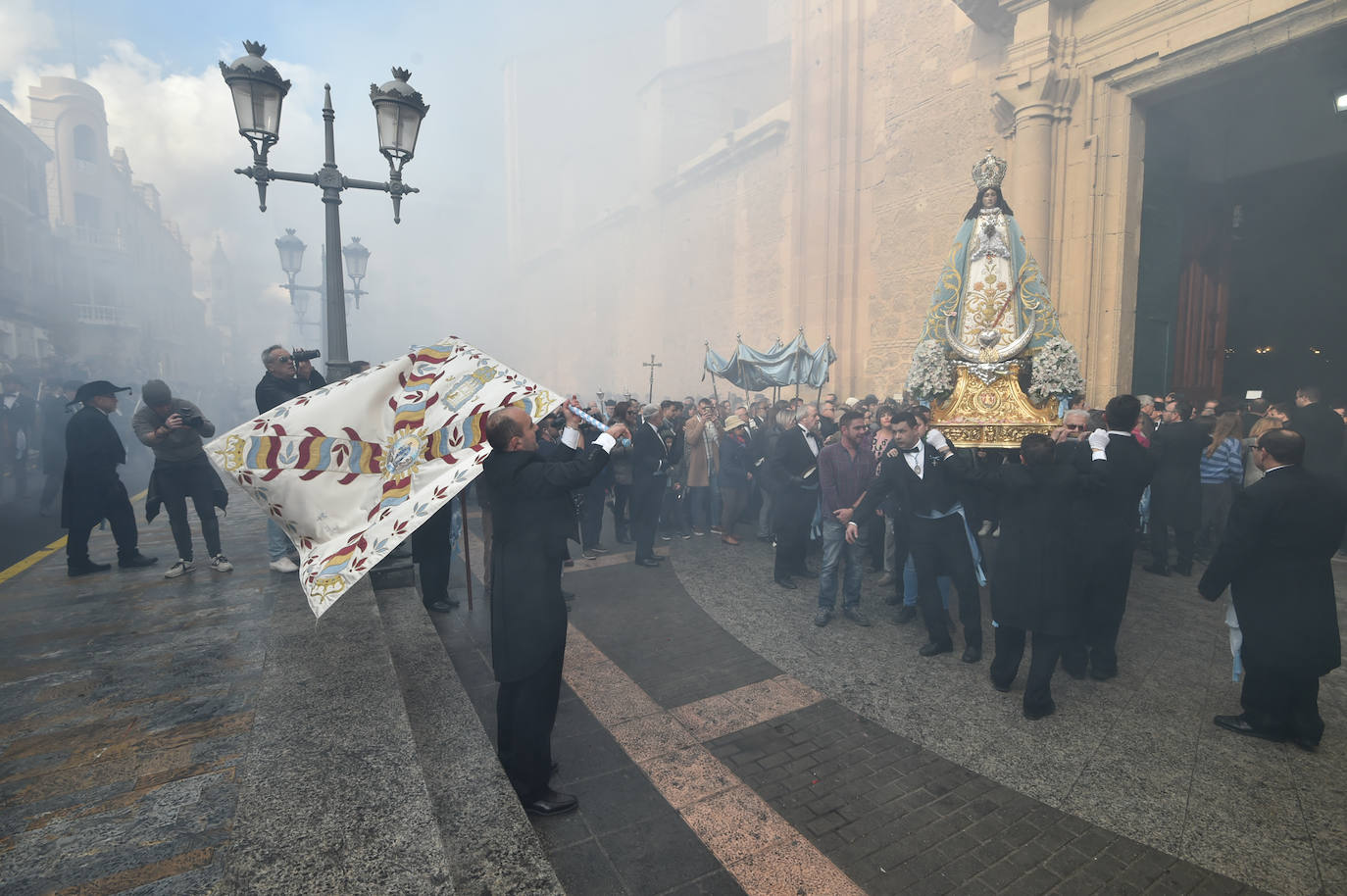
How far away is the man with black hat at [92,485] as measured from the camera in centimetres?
657

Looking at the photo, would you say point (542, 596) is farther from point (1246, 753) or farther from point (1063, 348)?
point (1063, 348)

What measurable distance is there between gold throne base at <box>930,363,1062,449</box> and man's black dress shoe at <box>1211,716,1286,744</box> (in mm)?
2335

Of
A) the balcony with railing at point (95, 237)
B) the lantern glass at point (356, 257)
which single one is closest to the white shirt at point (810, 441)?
the lantern glass at point (356, 257)

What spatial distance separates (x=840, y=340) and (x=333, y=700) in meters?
16.6

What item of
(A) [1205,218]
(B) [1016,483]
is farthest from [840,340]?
(B) [1016,483]

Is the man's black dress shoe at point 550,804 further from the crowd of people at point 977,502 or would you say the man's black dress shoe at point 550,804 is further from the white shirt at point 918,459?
the white shirt at point 918,459

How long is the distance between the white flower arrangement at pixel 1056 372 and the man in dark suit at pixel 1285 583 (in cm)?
160

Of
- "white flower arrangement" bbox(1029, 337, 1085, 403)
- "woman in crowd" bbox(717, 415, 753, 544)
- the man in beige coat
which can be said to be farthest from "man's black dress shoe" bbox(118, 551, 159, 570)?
"white flower arrangement" bbox(1029, 337, 1085, 403)

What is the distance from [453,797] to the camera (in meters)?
2.99

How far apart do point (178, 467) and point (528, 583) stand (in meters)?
5.21

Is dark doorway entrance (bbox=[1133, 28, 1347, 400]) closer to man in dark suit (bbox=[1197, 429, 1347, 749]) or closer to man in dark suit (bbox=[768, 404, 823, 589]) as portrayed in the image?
man in dark suit (bbox=[768, 404, 823, 589])

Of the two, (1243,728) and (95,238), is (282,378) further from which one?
(95,238)

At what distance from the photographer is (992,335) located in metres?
6.01

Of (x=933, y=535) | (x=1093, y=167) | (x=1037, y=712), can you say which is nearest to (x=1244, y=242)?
(x=1093, y=167)
